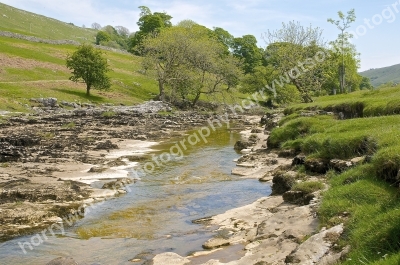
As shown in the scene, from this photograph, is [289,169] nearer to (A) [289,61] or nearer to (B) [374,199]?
(B) [374,199]

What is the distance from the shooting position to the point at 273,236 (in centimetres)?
1098

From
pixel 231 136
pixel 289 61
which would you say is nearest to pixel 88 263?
pixel 231 136

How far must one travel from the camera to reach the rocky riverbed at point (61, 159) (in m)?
14.5

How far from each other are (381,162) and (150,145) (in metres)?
23.8

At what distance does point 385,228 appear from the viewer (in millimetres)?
7281

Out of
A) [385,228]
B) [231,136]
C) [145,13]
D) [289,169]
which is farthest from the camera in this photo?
[145,13]

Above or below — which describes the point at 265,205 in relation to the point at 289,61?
below

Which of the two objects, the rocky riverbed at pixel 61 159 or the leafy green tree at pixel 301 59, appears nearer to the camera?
the rocky riverbed at pixel 61 159

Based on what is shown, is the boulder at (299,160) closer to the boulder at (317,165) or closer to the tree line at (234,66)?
the boulder at (317,165)

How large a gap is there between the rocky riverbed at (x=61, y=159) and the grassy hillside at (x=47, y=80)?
323 inches

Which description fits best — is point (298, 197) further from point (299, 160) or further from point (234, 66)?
point (234, 66)

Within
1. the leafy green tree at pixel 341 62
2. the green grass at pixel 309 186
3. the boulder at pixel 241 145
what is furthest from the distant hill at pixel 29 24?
the green grass at pixel 309 186

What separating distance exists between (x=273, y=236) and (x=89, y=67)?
2426 inches

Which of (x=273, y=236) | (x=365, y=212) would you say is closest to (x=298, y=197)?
(x=273, y=236)
